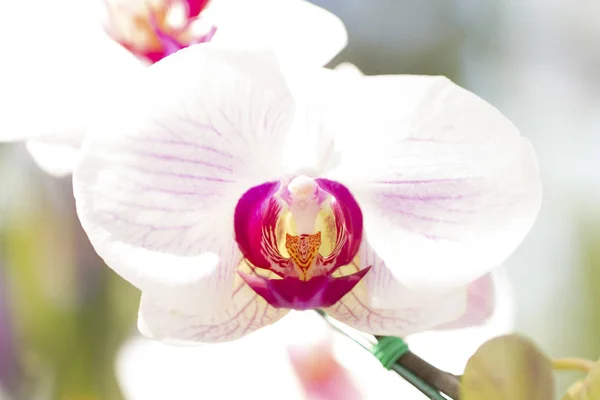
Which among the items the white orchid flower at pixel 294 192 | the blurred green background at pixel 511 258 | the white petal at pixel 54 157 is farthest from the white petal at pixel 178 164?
the blurred green background at pixel 511 258

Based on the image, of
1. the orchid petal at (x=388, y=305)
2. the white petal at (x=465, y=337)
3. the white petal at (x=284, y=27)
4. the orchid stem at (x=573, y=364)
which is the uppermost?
the white petal at (x=284, y=27)

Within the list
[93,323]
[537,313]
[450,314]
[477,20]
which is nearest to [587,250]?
[537,313]

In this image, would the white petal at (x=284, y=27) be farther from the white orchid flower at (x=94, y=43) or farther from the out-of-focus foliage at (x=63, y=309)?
the out-of-focus foliage at (x=63, y=309)

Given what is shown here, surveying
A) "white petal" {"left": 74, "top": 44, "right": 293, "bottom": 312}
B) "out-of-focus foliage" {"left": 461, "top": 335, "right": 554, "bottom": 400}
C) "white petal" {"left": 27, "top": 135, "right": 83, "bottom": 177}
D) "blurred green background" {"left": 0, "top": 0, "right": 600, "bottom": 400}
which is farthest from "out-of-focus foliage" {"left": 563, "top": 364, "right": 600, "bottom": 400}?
"blurred green background" {"left": 0, "top": 0, "right": 600, "bottom": 400}

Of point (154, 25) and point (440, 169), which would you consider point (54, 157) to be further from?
point (440, 169)

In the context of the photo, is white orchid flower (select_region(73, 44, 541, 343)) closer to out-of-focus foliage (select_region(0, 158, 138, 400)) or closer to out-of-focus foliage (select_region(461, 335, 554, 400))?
out-of-focus foliage (select_region(461, 335, 554, 400))

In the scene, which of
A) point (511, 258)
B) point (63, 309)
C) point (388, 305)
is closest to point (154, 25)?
point (388, 305)

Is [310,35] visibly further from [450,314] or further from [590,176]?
[590,176]
